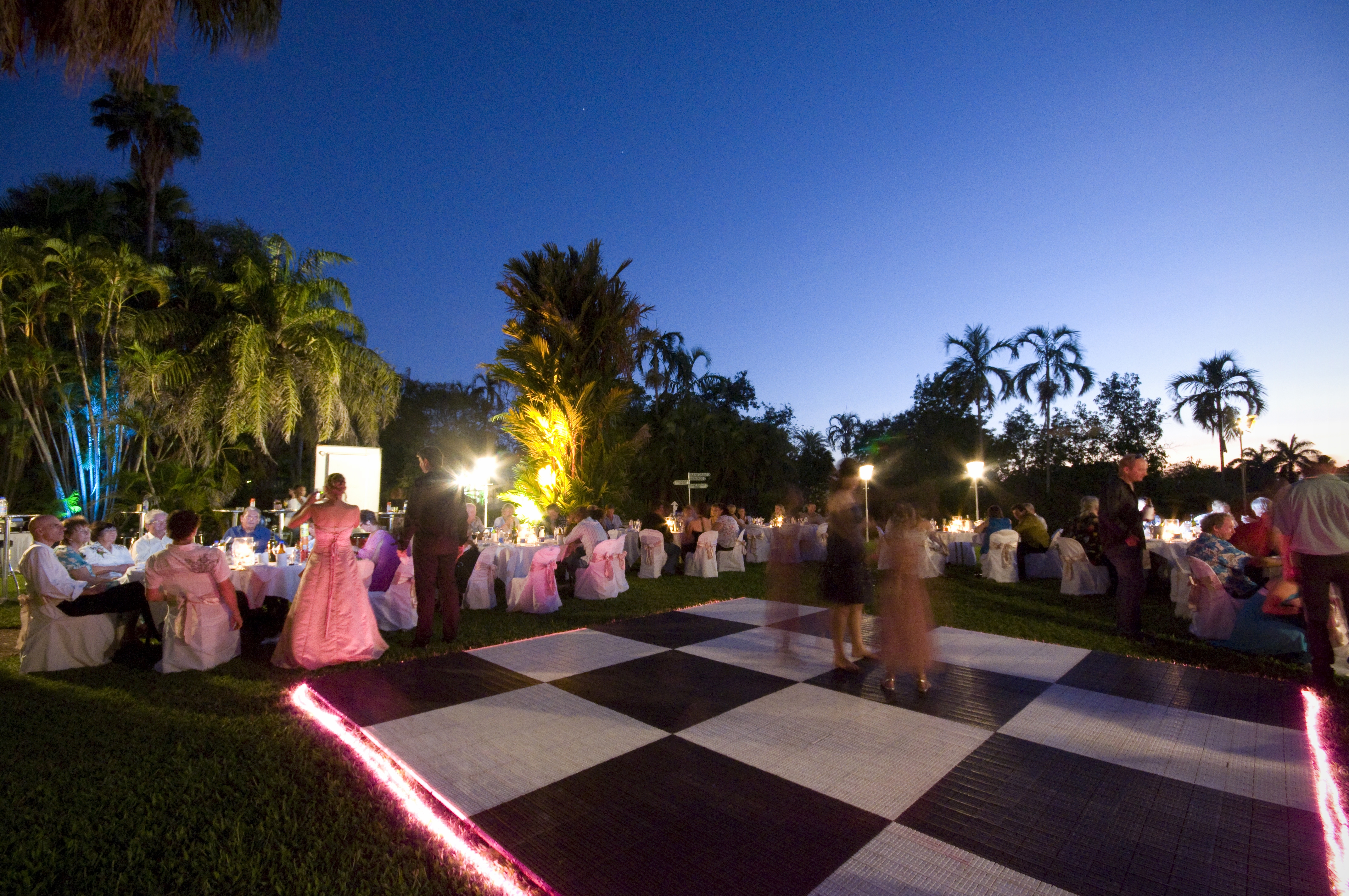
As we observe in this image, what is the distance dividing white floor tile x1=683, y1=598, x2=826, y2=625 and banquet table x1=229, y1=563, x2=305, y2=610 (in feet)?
13.6

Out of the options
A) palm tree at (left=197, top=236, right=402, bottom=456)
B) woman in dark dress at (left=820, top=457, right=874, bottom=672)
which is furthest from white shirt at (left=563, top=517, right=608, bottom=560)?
palm tree at (left=197, top=236, right=402, bottom=456)

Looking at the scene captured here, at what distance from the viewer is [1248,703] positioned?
4.30 m

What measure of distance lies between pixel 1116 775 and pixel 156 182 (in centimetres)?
2447

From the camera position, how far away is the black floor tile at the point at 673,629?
20.2 ft

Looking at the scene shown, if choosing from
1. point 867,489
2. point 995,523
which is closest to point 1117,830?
point 995,523

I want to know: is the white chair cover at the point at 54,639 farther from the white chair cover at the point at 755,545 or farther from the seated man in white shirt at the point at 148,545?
the white chair cover at the point at 755,545

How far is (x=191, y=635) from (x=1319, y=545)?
8.43m

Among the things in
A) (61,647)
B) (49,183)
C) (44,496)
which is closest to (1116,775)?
(61,647)

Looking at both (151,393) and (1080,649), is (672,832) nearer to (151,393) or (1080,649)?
(1080,649)

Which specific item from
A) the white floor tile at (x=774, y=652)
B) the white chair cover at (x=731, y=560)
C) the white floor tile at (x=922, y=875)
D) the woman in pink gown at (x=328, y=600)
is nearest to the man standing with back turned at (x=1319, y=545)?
the white floor tile at (x=774, y=652)

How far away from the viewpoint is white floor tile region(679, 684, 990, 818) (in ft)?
10.2

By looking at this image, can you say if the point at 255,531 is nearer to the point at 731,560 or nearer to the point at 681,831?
the point at 731,560

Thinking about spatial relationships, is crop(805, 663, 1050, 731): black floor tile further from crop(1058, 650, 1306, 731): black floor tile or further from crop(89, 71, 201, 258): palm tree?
crop(89, 71, 201, 258): palm tree

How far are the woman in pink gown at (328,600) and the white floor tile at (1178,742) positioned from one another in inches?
192
